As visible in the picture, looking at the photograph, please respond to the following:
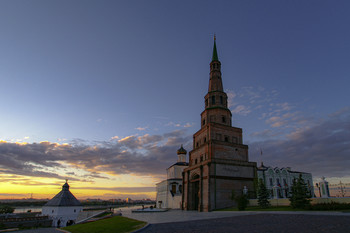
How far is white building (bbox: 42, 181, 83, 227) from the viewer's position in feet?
134

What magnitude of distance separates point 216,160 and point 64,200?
31.3 metres

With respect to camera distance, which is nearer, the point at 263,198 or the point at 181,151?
the point at 263,198

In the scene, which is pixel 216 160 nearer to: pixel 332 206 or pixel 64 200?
pixel 332 206

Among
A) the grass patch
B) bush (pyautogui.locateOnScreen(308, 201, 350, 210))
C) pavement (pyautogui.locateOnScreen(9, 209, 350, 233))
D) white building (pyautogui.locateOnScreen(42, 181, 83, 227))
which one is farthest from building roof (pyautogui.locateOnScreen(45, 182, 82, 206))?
bush (pyautogui.locateOnScreen(308, 201, 350, 210))

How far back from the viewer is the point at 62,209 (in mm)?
41844

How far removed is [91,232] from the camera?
16500mm

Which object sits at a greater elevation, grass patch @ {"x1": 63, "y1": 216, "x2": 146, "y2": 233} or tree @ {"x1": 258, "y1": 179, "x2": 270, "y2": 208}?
tree @ {"x1": 258, "y1": 179, "x2": 270, "y2": 208}

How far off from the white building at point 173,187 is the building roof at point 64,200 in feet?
64.9

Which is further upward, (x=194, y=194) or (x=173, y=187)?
(x=173, y=187)

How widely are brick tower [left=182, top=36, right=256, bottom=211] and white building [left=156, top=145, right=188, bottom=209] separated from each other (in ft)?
24.8

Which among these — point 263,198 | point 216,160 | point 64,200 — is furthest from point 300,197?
point 64,200

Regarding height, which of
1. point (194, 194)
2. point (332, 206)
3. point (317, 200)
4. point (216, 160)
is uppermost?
point (216, 160)

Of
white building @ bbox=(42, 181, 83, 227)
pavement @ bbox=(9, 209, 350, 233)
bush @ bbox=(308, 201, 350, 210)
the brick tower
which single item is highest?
the brick tower

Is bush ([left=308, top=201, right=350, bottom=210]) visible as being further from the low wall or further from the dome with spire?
the dome with spire
